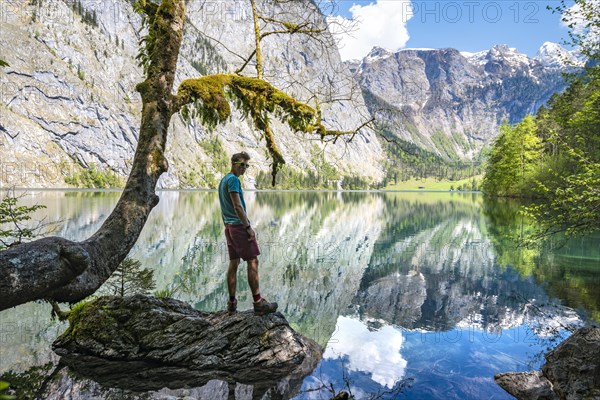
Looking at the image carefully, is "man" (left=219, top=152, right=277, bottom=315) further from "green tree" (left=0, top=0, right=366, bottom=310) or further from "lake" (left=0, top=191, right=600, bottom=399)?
"lake" (left=0, top=191, right=600, bottom=399)

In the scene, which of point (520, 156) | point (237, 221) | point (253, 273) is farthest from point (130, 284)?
point (520, 156)

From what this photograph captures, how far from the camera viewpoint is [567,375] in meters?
6.59

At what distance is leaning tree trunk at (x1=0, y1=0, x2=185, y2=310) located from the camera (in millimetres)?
4180

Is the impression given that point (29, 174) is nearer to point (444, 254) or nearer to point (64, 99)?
point (64, 99)

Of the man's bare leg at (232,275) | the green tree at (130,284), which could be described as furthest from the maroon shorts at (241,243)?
the green tree at (130,284)

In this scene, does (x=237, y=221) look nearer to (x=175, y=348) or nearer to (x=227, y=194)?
(x=227, y=194)

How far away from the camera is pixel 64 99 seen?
171 meters

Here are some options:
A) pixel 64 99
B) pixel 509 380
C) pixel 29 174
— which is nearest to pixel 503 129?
pixel 509 380

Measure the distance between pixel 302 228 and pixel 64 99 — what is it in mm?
177837

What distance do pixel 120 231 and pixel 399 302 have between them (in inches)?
419

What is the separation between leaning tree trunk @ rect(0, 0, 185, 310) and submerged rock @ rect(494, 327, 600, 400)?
701cm

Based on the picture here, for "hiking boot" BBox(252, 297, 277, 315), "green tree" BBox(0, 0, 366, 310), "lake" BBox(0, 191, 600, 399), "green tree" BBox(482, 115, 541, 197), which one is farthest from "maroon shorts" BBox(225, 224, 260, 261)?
"green tree" BBox(482, 115, 541, 197)

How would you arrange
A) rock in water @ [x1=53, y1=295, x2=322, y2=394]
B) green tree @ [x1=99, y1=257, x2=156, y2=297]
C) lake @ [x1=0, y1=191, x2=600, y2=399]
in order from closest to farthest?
1. rock in water @ [x1=53, y1=295, x2=322, y2=394]
2. lake @ [x1=0, y1=191, x2=600, y2=399]
3. green tree @ [x1=99, y1=257, x2=156, y2=297]

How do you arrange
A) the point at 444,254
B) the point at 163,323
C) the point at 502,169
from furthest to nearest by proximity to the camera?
the point at 502,169, the point at 444,254, the point at 163,323
